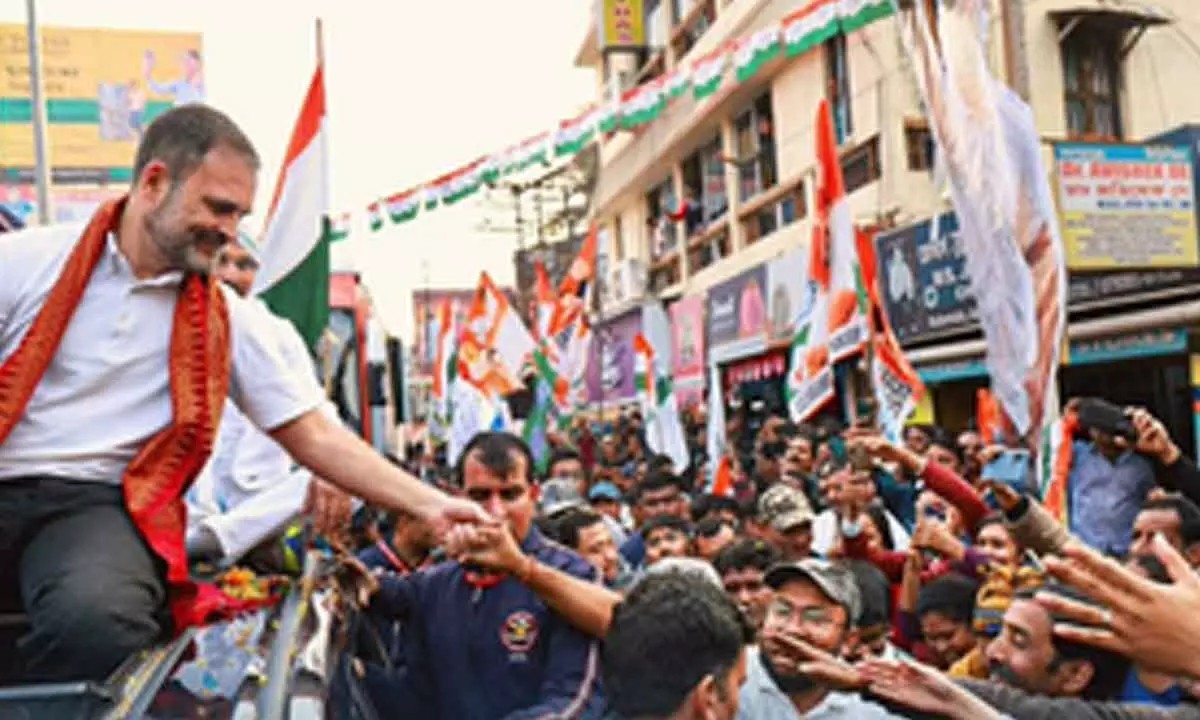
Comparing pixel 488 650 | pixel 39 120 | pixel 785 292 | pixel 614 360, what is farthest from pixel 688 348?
pixel 488 650

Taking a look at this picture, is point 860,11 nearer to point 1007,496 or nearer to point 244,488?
point 1007,496

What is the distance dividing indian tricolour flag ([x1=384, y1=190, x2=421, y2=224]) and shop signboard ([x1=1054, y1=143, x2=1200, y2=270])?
8.03 metres

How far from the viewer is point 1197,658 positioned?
2174 millimetres

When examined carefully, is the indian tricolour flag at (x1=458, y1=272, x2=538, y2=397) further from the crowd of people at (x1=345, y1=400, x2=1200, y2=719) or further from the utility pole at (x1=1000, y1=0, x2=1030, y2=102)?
the crowd of people at (x1=345, y1=400, x2=1200, y2=719)

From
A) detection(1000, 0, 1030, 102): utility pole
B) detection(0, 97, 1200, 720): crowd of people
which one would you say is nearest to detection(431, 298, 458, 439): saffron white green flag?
detection(1000, 0, 1030, 102): utility pole

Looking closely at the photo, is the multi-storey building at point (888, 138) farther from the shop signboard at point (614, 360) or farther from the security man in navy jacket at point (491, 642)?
the security man in navy jacket at point (491, 642)

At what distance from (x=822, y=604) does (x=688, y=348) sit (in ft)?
67.6

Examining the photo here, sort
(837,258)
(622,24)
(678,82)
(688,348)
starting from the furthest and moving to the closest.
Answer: (622,24) → (688,348) → (678,82) → (837,258)

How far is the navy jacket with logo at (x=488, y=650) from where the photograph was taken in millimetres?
2770

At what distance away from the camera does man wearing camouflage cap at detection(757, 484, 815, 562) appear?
5883 millimetres

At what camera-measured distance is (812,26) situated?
9.95 m

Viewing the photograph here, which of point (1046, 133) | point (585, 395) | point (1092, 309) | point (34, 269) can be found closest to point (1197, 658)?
point (34, 269)

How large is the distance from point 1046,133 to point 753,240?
8.03 m

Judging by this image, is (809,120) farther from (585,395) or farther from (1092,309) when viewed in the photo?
(585,395)
